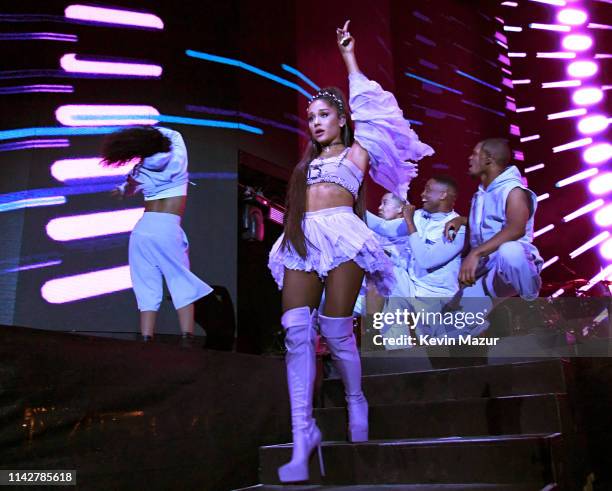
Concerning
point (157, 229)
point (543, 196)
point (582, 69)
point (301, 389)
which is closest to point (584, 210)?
point (543, 196)

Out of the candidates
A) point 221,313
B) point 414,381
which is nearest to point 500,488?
point 414,381

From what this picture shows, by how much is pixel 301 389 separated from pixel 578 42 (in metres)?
6.64

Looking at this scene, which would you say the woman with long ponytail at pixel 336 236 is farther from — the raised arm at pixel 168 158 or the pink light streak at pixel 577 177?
the pink light streak at pixel 577 177

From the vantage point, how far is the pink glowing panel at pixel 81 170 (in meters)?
4.86

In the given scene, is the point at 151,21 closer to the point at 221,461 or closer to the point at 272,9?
the point at 272,9

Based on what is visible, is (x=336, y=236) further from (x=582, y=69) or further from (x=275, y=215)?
(x=582, y=69)

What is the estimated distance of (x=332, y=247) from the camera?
239 centimetres

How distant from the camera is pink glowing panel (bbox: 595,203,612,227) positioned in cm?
684

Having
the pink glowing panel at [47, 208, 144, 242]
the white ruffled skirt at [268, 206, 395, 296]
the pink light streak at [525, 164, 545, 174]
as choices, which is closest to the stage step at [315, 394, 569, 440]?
the white ruffled skirt at [268, 206, 395, 296]

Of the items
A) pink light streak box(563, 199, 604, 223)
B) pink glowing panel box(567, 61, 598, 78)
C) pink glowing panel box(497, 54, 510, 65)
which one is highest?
pink glowing panel box(497, 54, 510, 65)

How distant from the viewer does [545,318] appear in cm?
556

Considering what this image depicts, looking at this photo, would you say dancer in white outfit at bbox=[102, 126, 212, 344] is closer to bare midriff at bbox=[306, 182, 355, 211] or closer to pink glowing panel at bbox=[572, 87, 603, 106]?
bare midriff at bbox=[306, 182, 355, 211]

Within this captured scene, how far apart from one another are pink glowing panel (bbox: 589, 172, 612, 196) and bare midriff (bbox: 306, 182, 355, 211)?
547 cm

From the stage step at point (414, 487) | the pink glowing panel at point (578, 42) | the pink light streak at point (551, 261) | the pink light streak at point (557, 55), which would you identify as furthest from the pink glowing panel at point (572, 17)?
the stage step at point (414, 487)
